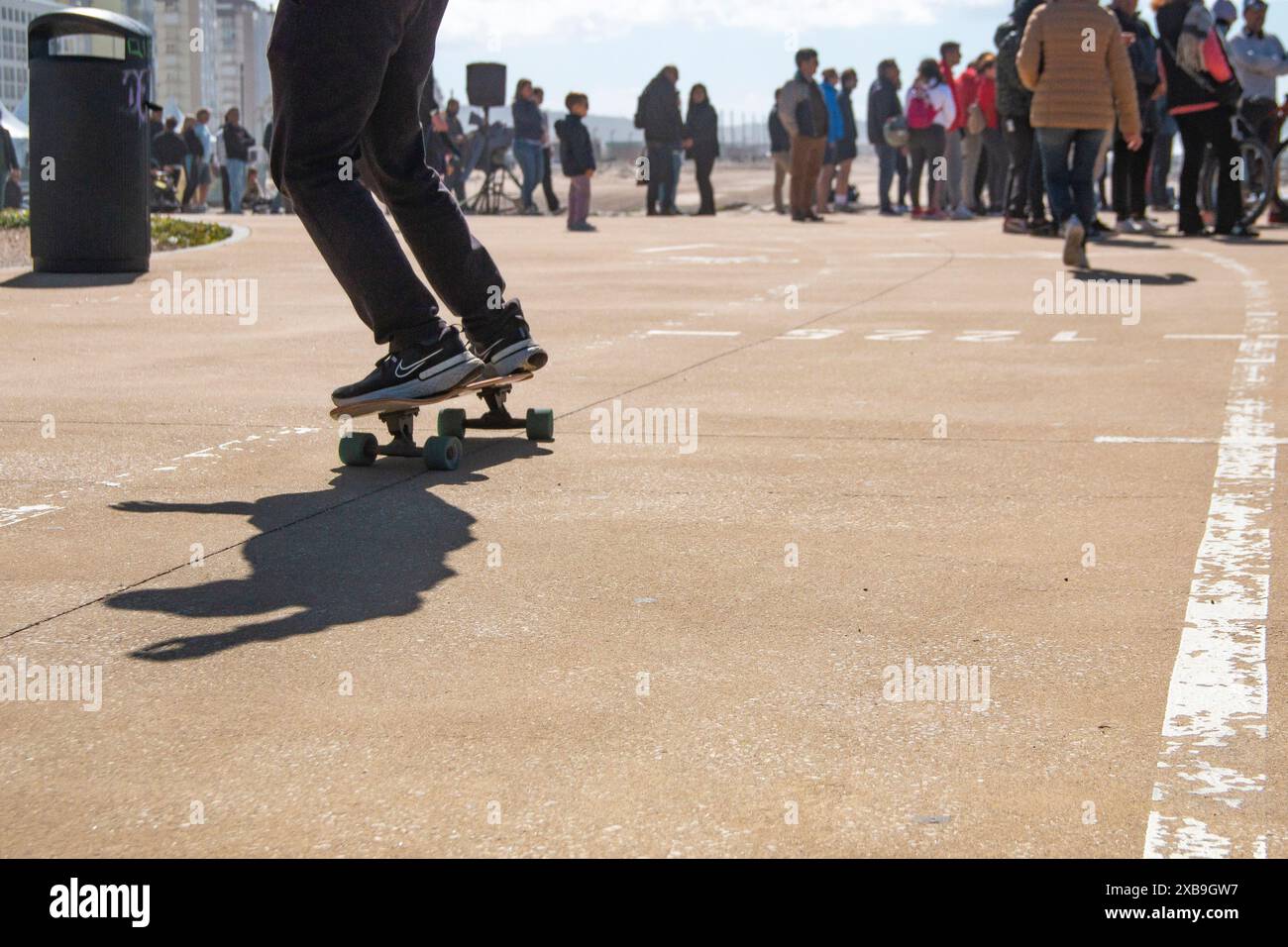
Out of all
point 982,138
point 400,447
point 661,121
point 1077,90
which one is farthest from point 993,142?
point 400,447

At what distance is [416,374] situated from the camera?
5.35 metres

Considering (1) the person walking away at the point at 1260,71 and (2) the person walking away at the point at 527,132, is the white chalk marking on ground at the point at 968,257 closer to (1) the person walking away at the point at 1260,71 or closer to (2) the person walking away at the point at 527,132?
(1) the person walking away at the point at 1260,71

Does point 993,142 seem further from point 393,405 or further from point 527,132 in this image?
point 393,405

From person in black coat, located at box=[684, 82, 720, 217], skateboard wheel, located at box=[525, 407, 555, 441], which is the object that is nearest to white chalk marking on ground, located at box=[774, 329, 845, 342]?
skateboard wheel, located at box=[525, 407, 555, 441]

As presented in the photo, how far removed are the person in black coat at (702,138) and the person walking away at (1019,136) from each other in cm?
795

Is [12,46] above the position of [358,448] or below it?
above

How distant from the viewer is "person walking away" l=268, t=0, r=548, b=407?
16.9ft

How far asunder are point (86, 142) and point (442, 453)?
7.31 meters

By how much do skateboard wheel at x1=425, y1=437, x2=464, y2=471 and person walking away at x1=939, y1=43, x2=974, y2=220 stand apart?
60.9 feet

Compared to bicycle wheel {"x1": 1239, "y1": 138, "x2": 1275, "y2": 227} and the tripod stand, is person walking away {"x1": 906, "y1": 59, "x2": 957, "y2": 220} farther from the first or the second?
the tripod stand

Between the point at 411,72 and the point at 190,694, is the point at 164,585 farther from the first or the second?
the point at 411,72
